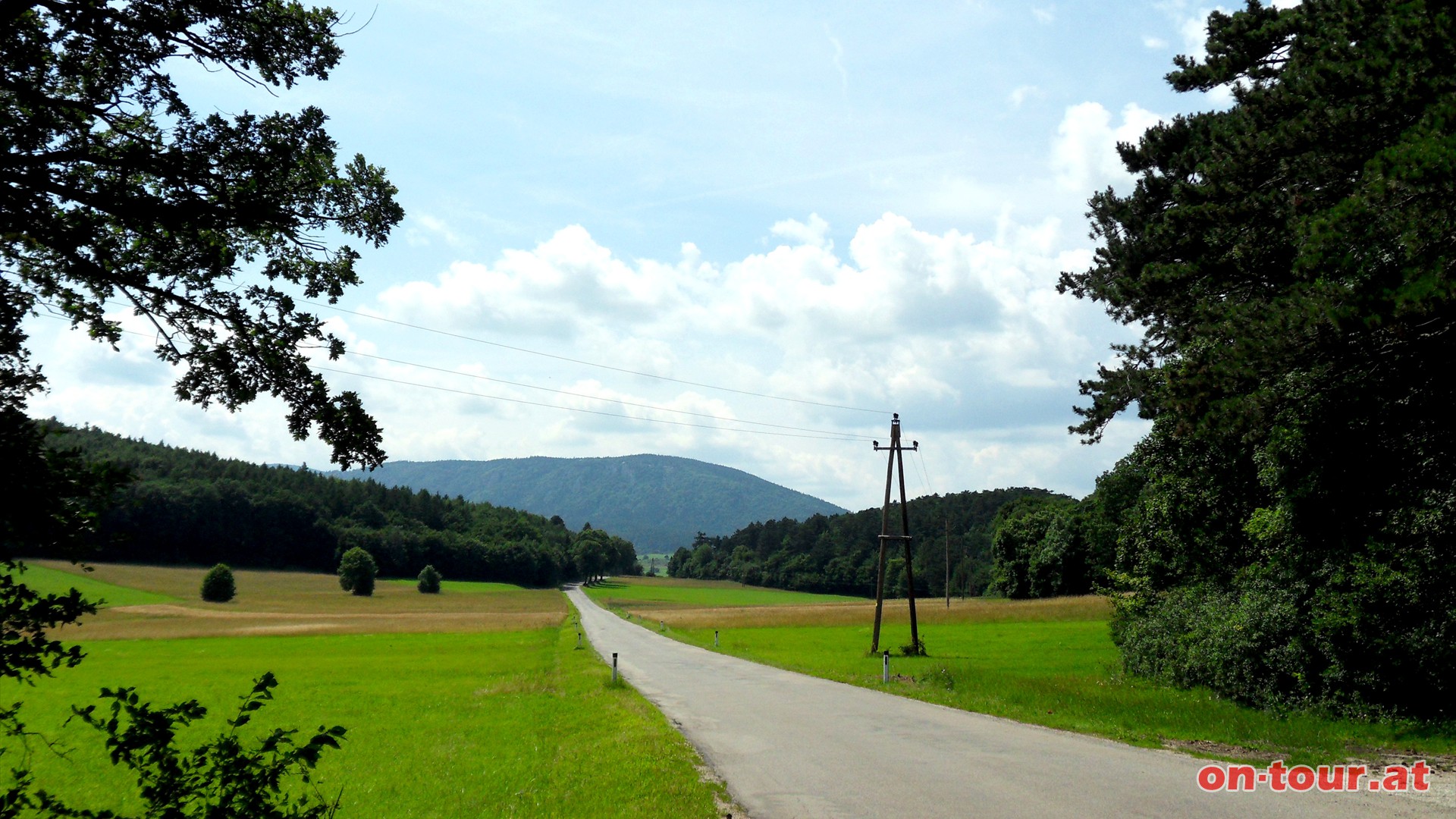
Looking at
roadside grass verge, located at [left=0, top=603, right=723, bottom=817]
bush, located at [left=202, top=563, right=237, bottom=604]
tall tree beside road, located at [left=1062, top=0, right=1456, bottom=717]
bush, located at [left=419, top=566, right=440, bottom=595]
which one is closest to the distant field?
bush, located at [left=419, top=566, right=440, bottom=595]

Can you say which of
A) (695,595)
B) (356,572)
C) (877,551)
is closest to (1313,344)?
(356,572)

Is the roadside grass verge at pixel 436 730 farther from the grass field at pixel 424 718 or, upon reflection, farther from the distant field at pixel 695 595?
the distant field at pixel 695 595

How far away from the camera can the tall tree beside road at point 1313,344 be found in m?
11.6

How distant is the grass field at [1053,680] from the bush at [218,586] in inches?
2188

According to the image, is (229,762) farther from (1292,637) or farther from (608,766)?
(1292,637)

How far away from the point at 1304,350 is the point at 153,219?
1450cm

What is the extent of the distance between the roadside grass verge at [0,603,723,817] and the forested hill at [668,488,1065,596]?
4284 inches

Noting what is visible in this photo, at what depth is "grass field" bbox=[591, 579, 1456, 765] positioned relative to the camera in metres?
14.2

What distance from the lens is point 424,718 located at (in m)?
21.4

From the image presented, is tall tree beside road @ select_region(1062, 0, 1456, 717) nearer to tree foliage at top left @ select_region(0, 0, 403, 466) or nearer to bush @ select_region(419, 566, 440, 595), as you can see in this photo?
tree foliage at top left @ select_region(0, 0, 403, 466)

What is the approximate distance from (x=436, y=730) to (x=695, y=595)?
12689cm

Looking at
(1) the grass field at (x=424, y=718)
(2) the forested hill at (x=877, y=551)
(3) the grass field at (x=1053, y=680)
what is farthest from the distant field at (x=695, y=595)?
(1) the grass field at (x=424, y=718)

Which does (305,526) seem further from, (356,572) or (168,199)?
(168,199)

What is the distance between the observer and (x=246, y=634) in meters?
57.5
